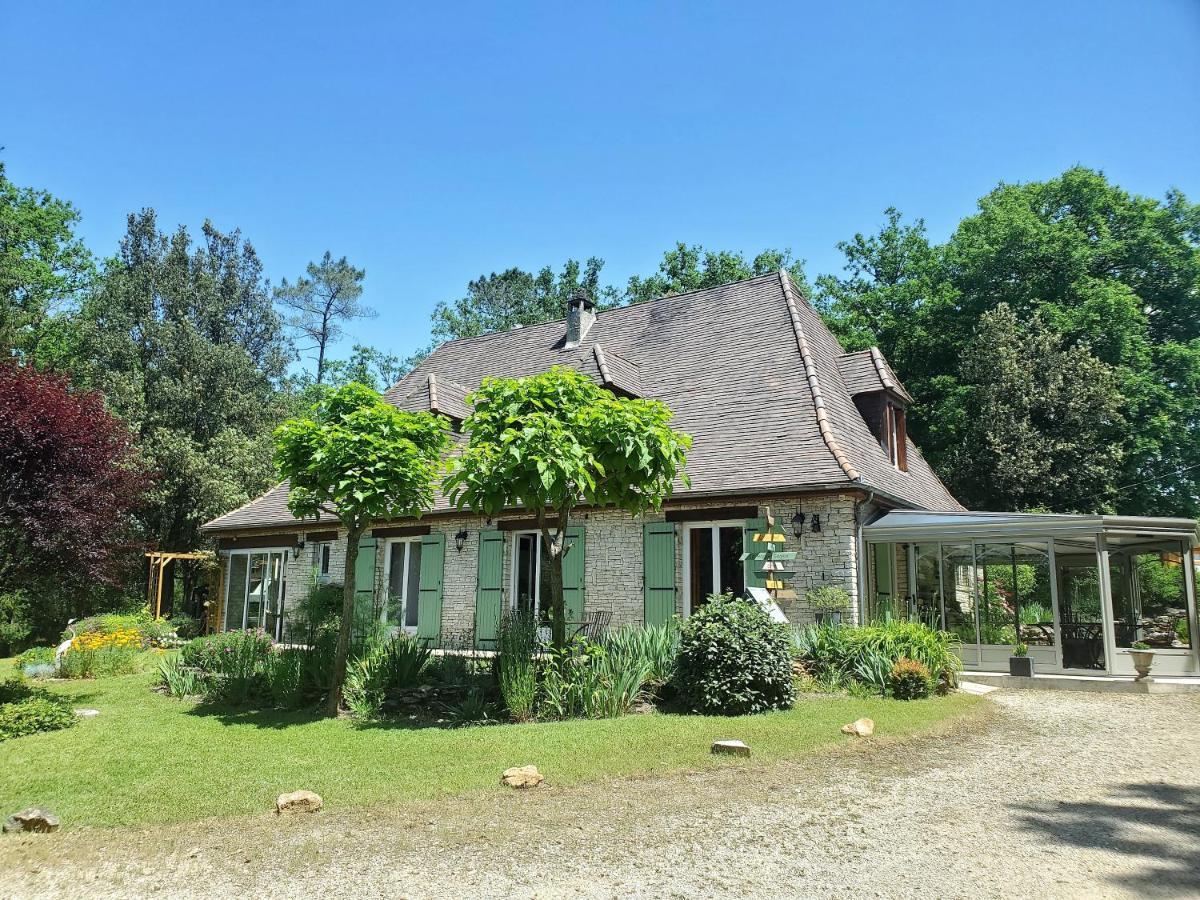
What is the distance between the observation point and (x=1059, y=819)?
5.12 meters

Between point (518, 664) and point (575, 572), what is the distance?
16.0 ft

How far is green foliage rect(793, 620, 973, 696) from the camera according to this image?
9.97 m

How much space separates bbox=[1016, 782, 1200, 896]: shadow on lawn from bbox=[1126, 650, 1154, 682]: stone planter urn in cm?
577

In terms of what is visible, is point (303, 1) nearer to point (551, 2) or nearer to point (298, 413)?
point (551, 2)

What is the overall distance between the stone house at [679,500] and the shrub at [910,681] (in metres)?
1.98

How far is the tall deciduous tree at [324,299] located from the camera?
38.1 meters

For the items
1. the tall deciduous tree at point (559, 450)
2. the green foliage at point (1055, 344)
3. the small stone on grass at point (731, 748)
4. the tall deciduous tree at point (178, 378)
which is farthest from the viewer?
the tall deciduous tree at point (178, 378)

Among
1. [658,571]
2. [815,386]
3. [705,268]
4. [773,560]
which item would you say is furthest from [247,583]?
[705,268]

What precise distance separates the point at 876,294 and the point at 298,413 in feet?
75.3

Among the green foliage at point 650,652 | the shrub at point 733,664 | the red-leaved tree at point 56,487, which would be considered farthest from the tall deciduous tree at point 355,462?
the shrub at point 733,664

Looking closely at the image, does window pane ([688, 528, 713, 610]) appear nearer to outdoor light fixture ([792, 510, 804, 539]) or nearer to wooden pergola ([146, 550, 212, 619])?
outdoor light fixture ([792, 510, 804, 539])

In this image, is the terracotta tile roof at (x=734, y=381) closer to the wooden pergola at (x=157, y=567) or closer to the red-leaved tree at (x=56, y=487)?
the wooden pergola at (x=157, y=567)

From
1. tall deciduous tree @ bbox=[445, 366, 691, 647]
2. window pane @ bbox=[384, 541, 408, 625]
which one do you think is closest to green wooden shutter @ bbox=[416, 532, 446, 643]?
window pane @ bbox=[384, 541, 408, 625]

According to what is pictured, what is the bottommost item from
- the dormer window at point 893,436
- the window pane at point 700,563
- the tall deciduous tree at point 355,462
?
the window pane at point 700,563
